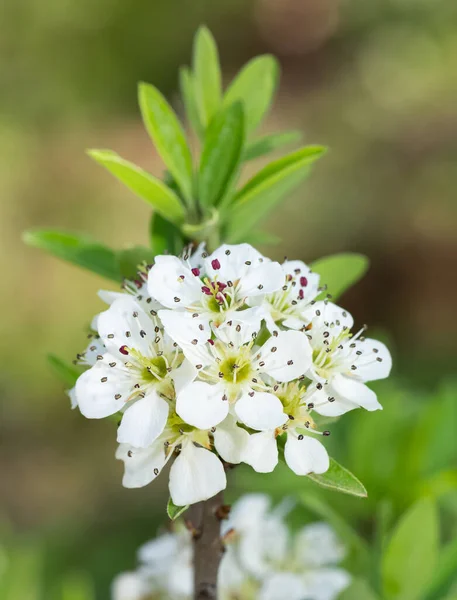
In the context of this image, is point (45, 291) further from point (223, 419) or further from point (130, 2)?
point (223, 419)

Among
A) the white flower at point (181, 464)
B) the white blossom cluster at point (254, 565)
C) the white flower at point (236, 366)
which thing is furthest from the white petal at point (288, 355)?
the white blossom cluster at point (254, 565)

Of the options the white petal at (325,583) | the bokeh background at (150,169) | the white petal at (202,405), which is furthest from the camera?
the bokeh background at (150,169)

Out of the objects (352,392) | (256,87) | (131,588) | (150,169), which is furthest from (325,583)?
(150,169)

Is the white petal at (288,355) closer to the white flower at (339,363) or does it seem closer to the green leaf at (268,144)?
the white flower at (339,363)

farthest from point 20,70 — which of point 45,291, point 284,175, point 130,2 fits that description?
point 284,175

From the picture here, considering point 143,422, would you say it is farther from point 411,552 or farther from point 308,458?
point 411,552
